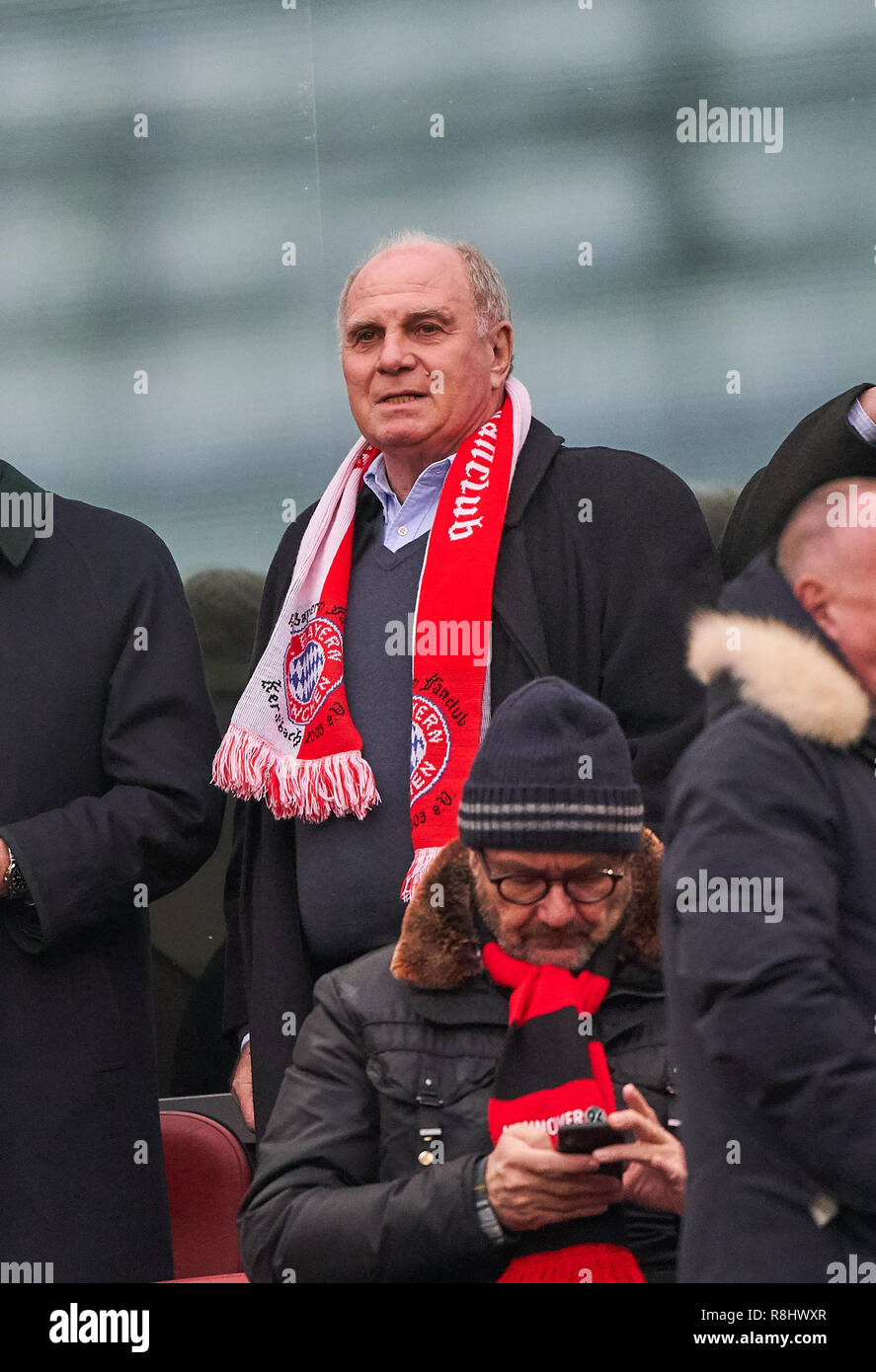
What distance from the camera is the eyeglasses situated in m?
2.45

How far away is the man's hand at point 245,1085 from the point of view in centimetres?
326

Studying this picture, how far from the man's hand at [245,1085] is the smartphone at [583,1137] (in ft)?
3.49

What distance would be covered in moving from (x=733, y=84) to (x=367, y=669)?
5.11 feet

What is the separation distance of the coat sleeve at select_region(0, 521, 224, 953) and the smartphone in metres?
1.06

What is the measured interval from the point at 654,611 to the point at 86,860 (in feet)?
3.01

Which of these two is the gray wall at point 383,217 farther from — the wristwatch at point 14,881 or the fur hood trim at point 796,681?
the fur hood trim at point 796,681

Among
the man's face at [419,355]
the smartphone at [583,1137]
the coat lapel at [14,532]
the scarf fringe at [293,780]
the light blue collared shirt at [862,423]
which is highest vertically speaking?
the man's face at [419,355]

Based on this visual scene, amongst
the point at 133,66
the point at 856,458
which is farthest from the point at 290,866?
the point at 133,66

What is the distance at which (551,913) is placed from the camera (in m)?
2.44

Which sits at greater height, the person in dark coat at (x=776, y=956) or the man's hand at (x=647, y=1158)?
the person in dark coat at (x=776, y=956)

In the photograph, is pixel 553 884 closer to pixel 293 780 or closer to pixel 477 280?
pixel 293 780

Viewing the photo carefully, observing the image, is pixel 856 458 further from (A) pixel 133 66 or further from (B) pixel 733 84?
(A) pixel 133 66

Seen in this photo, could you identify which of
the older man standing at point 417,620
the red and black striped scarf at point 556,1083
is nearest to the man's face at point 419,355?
the older man standing at point 417,620

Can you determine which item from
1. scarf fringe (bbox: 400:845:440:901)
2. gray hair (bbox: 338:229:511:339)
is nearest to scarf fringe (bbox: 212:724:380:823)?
scarf fringe (bbox: 400:845:440:901)
